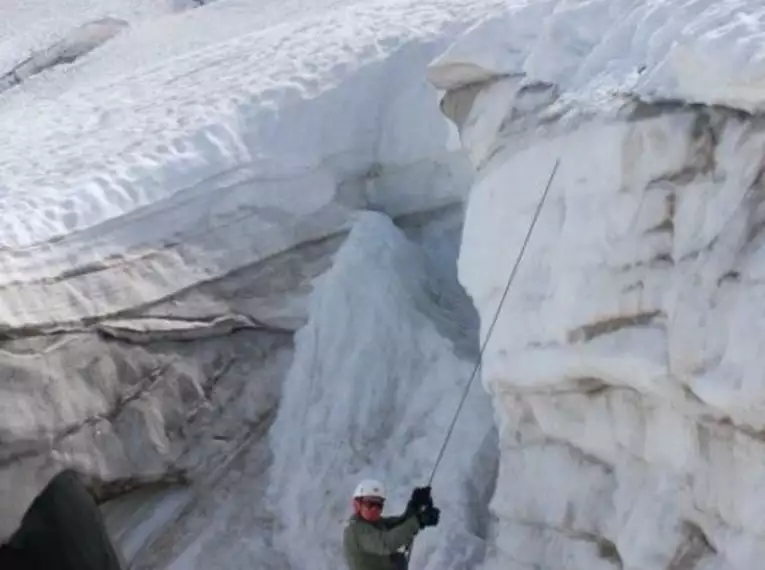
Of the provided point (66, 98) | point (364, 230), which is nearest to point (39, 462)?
point (364, 230)

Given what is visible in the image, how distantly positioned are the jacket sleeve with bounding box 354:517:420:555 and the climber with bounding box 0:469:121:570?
1.74 ft

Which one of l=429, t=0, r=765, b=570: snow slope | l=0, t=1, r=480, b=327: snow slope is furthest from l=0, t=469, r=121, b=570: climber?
l=429, t=0, r=765, b=570: snow slope

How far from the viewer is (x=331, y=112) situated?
372cm

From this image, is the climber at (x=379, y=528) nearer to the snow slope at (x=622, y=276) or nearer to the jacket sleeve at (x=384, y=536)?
the jacket sleeve at (x=384, y=536)

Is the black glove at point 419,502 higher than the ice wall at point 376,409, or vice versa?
the black glove at point 419,502

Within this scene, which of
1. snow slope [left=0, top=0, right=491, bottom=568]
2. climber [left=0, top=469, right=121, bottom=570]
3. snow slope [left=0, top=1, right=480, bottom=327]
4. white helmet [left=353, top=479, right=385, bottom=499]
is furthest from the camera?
snow slope [left=0, top=1, right=480, bottom=327]

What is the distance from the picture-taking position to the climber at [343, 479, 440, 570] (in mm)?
2410

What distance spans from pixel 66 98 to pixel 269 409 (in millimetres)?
1832

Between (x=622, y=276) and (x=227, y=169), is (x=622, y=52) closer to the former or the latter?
(x=622, y=276)

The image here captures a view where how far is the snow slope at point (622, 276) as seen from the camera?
1.97 meters

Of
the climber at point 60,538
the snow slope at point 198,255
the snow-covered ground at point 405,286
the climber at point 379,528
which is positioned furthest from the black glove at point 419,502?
the climber at point 60,538

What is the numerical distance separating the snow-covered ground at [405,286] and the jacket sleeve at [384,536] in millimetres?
277

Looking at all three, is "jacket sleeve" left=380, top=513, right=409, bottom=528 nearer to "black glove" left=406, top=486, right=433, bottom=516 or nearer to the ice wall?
"black glove" left=406, top=486, right=433, bottom=516

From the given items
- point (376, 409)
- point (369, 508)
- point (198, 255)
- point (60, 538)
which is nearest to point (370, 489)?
point (369, 508)
